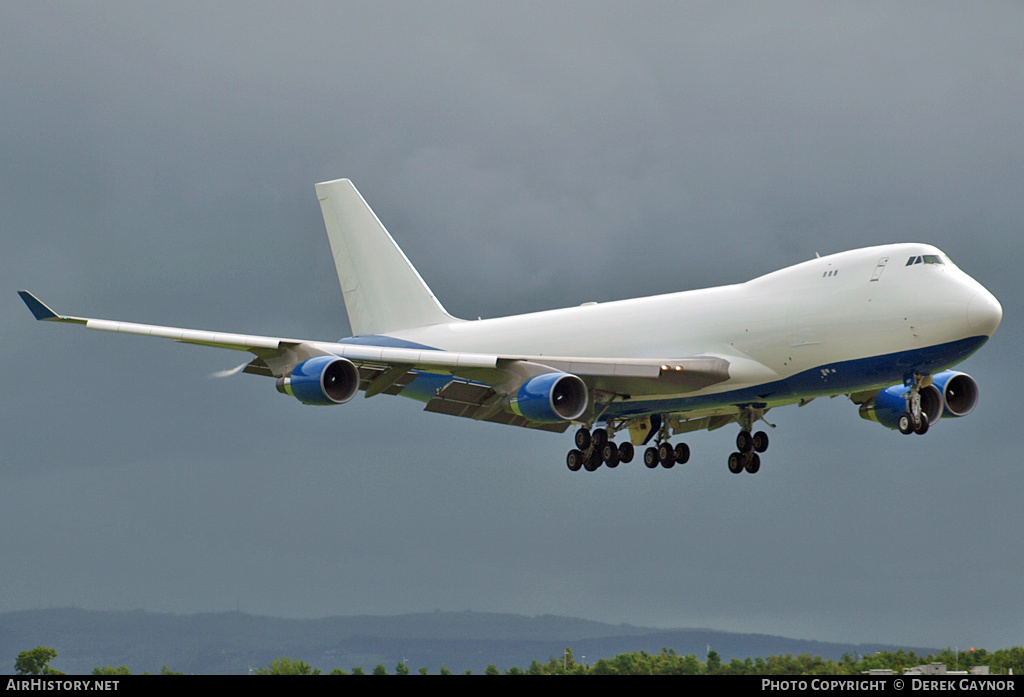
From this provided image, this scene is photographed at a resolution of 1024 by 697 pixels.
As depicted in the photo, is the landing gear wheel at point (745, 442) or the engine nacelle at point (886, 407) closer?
the engine nacelle at point (886, 407)

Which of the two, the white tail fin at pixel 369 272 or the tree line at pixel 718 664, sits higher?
the white tail fin at pixel 369 272

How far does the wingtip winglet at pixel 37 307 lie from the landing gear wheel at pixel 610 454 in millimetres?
20098

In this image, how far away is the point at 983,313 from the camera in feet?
115

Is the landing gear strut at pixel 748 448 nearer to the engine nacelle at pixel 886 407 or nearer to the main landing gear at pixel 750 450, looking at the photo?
the main landing gear at pixel 750 450

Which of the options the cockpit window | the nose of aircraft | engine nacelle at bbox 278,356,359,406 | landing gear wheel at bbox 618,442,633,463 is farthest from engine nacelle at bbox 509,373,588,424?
the nose of aircraft

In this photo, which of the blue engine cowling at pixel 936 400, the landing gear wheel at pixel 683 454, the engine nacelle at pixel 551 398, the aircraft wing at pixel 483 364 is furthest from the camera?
the landing gear wheel at pixel 683 454

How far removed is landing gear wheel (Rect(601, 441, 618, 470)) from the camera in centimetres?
4572

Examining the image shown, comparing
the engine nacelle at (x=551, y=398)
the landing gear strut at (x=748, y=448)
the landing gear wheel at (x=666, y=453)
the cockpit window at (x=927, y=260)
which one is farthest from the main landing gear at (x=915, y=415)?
the landing gear wheel at (x=666, y=453)

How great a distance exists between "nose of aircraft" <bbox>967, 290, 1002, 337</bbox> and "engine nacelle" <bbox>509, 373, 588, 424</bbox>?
1238 centimetres

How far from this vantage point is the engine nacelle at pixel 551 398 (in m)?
39.4

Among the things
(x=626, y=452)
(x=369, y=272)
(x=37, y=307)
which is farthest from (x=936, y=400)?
(x=37, y=307)

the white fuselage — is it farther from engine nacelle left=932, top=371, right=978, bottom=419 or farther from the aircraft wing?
engine nacelle left=932, top=371, right=978, bottom=419

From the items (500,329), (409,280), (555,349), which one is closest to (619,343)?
(555,349)
